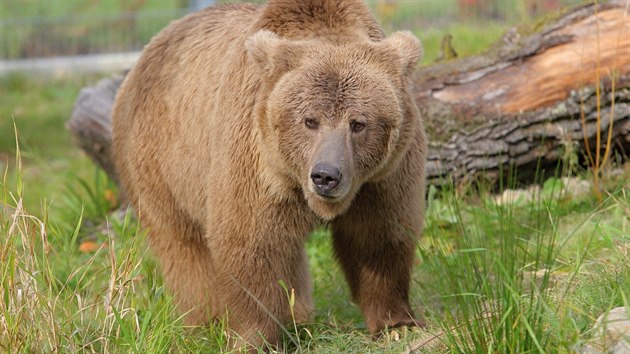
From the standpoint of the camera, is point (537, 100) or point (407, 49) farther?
point (537, 100)

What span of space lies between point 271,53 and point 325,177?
2.58ft

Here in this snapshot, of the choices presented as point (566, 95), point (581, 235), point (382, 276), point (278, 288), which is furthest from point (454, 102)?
point (278, 288)

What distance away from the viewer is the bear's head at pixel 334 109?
4797mm

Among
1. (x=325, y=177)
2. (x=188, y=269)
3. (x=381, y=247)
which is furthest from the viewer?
(x=188, y=269)

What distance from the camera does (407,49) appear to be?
5.09 meters

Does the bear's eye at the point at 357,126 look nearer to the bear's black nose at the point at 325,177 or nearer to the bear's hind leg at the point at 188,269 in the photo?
the bear's black nose at the point at 325,177

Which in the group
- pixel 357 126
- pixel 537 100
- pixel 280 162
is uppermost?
pixel 357 126

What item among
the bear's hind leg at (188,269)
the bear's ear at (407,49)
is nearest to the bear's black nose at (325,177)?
the bear's ear at (407,49)

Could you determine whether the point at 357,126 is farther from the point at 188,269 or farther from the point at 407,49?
the point at 188,269

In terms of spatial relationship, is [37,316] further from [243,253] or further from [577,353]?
[577,353]

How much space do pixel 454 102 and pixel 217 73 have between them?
235 cm

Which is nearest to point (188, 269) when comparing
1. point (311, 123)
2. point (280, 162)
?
point (280, 162)

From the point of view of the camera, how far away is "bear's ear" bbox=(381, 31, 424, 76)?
5.07m

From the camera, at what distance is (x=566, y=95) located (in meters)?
7.29
